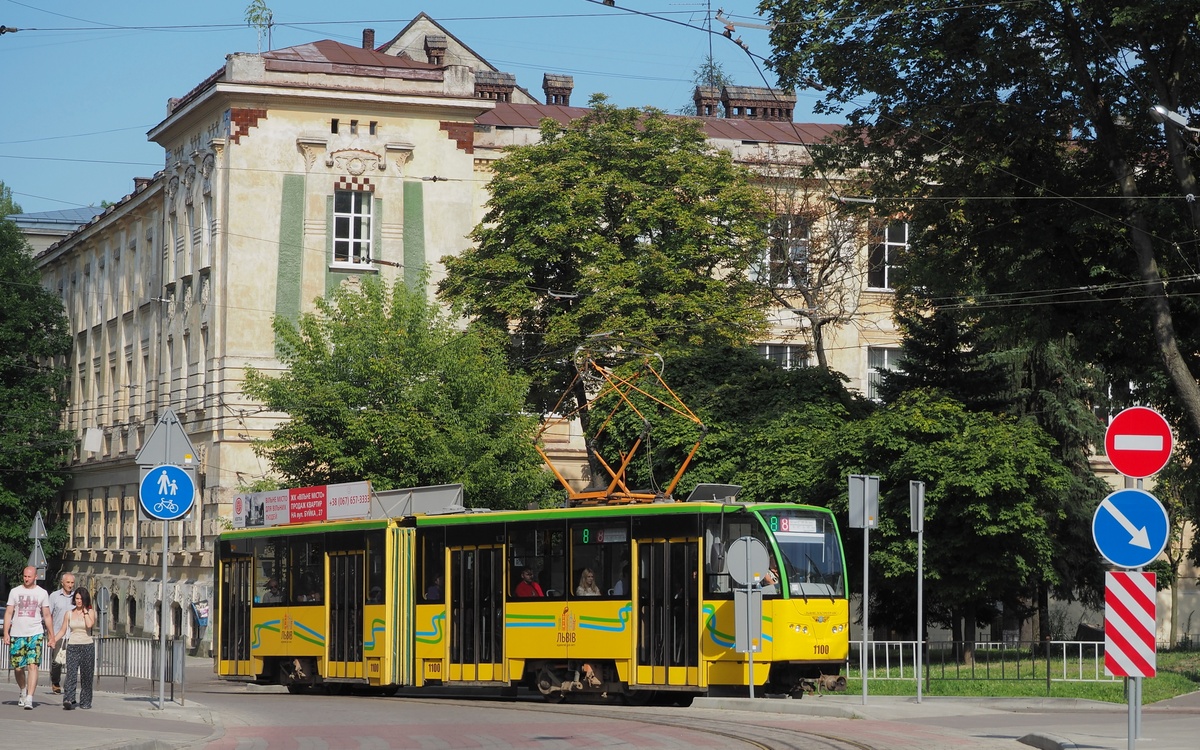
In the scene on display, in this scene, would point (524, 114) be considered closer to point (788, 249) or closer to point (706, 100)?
point (706, 100)

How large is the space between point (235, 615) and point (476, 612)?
666cm

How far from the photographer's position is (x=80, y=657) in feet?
65.1

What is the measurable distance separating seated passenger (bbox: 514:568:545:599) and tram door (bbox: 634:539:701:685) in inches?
74.5

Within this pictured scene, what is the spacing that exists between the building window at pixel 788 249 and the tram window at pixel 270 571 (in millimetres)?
21830

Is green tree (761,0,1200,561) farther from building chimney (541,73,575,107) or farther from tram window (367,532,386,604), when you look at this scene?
building chimney (541,73,575,107)

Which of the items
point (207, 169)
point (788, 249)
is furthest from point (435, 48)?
point (788, 249)

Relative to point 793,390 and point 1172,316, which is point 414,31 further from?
point 1172,316

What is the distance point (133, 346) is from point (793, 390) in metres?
30.1

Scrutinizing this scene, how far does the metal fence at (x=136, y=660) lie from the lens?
22.7 meters

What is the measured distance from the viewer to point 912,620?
3659 cm

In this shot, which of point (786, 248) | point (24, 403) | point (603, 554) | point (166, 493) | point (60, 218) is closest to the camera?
point (166, 493)

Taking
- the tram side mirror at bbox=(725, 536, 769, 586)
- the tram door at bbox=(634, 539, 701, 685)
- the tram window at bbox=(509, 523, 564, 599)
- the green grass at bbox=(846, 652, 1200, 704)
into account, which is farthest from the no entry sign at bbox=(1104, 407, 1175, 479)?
the tram window at bbox=(509, 523, 564, 599)

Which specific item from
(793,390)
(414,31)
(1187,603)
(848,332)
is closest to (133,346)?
(414,31)

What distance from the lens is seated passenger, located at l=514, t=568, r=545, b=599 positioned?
25.0 meters
